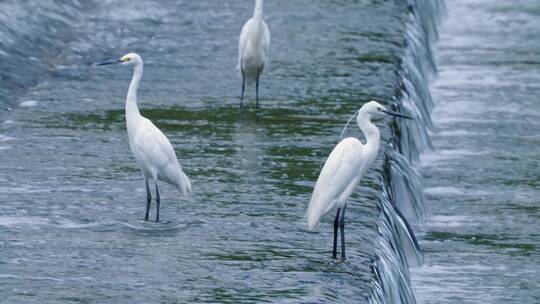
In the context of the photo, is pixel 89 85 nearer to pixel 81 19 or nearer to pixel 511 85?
pixel 81 19

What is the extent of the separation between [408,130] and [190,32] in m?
4.13

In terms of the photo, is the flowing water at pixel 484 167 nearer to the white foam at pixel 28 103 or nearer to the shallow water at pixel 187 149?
the shallow water at pixel 187 149

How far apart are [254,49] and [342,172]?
20.1 feet

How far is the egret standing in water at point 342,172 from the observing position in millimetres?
9352

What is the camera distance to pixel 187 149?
13.2 meters

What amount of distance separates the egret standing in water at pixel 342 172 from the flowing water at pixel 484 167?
2359 millimetres

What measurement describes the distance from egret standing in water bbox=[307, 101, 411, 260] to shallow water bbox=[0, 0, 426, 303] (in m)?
0.40

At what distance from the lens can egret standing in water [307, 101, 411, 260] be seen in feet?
30.7

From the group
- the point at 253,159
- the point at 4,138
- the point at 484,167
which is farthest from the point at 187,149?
the point at 484,167

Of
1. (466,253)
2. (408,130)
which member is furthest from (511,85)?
(466,253)

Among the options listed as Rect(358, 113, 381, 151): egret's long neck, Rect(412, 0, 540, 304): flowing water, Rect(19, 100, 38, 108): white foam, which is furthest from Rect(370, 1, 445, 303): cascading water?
Rect(19, 100, 38, 108): white foam

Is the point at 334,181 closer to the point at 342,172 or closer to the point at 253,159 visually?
the point at 342,172

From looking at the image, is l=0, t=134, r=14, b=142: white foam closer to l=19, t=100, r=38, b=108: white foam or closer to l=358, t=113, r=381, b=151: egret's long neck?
l=19, t=100, r=38, b=108: white foam

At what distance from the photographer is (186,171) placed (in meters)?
12.3
